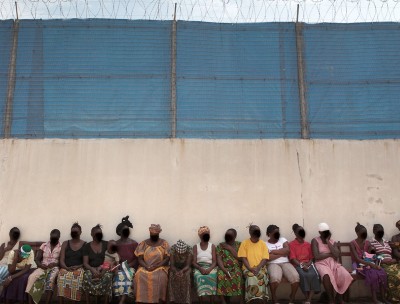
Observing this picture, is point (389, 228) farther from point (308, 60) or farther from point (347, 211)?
point (308, 60)

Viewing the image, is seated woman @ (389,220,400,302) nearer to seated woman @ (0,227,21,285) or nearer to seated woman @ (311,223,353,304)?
seated woman @ (311,223,353,304)

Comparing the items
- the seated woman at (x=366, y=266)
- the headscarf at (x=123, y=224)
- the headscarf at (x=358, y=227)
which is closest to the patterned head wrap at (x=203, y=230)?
the headscarf at (x=123, y=224)

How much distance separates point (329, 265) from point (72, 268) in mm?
3620

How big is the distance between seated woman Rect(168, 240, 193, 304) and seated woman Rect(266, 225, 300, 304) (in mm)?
1157

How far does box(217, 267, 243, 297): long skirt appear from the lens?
6.59 meters

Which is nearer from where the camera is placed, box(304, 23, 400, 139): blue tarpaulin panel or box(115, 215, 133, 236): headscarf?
box(115, 215, 133, 236): headscarf

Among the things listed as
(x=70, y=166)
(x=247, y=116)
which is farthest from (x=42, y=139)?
(x=247, y=116)

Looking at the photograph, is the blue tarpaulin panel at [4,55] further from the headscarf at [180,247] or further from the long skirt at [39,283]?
the headscarf at [180,247]

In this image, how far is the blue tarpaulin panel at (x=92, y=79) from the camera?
792cm

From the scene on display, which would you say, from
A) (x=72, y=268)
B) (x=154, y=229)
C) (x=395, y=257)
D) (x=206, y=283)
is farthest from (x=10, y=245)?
(x=395, y=257)

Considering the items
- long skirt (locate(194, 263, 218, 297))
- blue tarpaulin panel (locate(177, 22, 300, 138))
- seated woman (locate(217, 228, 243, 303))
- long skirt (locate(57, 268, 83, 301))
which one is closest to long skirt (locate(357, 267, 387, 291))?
seated woman (locate(217, 228, 243, 303))

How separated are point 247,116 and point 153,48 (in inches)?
76.8

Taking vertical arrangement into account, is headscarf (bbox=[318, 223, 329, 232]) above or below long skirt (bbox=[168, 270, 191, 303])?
above

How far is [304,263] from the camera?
6.95 metres
